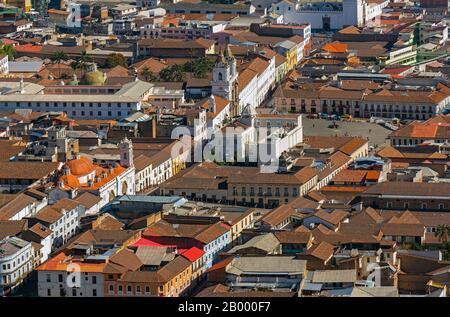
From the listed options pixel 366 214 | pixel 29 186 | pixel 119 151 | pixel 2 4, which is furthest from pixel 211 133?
pixel 2 4

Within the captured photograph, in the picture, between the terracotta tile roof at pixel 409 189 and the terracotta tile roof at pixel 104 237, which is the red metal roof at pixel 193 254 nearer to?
the terracotta tile roof at pixel 104 237

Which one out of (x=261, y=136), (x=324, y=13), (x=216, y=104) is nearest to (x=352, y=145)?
(x=261, y=136)

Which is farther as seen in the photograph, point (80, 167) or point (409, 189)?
point (80, 167)

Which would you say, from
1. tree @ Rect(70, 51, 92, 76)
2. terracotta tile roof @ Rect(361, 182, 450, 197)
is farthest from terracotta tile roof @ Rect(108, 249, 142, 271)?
tree @ Rect(70, 51, 92, 76)

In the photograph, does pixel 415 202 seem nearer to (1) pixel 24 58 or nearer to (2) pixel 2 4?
(1) pixel 24 58

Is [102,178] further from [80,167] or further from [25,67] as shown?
[25,67]

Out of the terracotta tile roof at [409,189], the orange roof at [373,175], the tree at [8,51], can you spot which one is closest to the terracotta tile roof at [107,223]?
the terracotta tile roof at [409,189]

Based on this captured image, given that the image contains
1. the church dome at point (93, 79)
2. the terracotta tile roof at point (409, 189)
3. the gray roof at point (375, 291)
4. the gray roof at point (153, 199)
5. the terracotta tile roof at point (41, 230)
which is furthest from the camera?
the church dome at point (93, 79)
